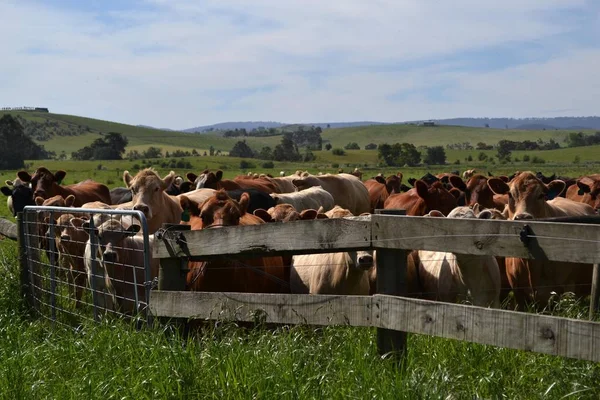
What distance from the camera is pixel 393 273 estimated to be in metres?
5.32

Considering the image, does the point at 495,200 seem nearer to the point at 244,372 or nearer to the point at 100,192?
the point at 100,192

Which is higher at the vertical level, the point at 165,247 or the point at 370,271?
the point at 165,247

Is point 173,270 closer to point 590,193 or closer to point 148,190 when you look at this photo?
point 148,190

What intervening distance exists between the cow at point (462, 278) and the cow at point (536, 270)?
0.42 meters

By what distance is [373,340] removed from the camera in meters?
5.86

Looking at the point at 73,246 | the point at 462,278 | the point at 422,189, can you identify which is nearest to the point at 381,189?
the point at 422,189

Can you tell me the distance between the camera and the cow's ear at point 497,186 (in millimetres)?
12647

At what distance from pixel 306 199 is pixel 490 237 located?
12453mm

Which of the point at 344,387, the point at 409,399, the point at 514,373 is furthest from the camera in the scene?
the point at 514,373

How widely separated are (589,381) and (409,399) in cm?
110

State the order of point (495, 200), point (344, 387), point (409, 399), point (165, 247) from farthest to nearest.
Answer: point (495, 200) < point (165, 247) < point (344, 387) < point (409, 399)

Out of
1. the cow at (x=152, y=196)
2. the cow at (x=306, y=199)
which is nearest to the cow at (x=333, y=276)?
the cow at (x=152, y=196)

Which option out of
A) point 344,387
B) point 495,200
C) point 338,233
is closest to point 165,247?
point 338,233

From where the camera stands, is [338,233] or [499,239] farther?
[338,233]
